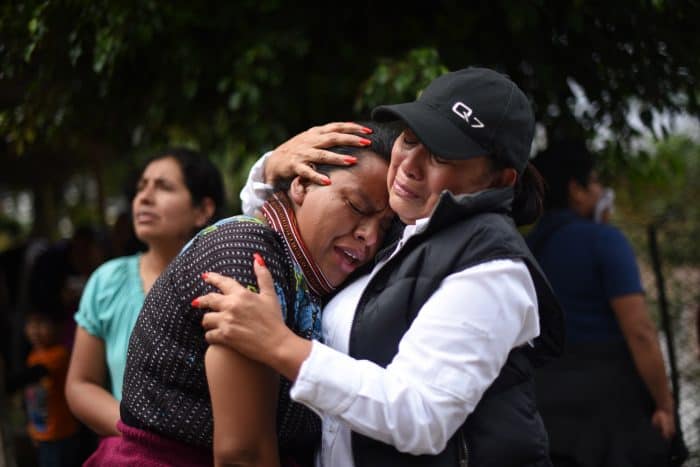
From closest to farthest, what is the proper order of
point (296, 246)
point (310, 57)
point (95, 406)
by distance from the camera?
1. point (296, 246)
2. point (95, 406)
3. point (310, 57)

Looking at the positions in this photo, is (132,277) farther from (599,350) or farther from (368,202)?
(599,350)

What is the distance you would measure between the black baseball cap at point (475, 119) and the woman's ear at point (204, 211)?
1.64 m

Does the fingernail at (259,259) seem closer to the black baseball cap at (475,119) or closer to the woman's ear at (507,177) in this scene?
the black baseball cap at (475,119)

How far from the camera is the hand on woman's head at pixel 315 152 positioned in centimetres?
203

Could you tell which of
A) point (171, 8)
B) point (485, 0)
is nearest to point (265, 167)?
point (171, 8)

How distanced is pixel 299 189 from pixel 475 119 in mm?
513

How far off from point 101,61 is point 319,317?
5.73 feet

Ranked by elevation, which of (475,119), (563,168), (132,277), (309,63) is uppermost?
(309,63)

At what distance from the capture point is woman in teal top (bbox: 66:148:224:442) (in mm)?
3043

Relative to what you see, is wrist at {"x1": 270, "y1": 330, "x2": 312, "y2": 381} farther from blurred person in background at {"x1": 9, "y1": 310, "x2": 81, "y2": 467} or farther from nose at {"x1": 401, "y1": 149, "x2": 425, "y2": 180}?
blurred person in background at {"x1": 9, "y1": 310, "x2": 81, "y2": 467}

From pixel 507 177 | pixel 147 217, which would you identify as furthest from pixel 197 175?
pixel 507 177

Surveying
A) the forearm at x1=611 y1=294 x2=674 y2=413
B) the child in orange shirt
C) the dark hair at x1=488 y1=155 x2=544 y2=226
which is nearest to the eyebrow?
the dark hair at x1=488 y1=155 x2=544 y2=226

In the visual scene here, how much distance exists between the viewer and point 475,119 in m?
1.79

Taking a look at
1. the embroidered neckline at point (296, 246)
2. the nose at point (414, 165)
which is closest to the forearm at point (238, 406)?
the embroidered neckline at point (296, 246)
